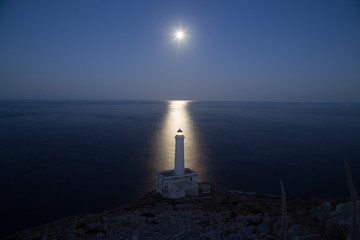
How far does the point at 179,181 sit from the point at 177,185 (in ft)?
1.73

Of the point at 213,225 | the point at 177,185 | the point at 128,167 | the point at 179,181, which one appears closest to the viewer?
the point at 213,225

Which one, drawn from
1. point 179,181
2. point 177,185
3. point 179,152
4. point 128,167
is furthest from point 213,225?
point 128,167

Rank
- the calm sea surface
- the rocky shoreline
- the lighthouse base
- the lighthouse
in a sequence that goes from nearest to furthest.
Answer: the rocky shoreline < the lighthouse base < the lighthouse < the calm sea surface

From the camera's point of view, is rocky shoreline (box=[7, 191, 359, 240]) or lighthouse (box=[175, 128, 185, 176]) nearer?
rocky shoreline (box=[7, 191, 359, 240])

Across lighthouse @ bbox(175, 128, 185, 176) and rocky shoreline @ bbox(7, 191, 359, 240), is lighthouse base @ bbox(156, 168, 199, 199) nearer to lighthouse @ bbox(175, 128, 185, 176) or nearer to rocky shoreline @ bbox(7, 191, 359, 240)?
lighthouse @ bbox(175, 128, 185, 176)

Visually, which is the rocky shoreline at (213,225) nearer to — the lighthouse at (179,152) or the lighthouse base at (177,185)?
the lighthouse base at (177,185)

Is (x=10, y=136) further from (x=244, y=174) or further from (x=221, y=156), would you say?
(x=244, y=174)

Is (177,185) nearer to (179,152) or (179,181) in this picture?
(179,181)

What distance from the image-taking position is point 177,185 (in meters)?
24.9

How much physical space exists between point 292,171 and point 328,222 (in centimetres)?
3476

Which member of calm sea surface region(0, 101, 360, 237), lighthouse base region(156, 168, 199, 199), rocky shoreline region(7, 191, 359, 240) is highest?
rocky shoreline region(7, 191, 359, 240)

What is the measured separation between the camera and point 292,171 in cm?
4069

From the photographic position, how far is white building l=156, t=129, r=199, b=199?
24609 millimetres

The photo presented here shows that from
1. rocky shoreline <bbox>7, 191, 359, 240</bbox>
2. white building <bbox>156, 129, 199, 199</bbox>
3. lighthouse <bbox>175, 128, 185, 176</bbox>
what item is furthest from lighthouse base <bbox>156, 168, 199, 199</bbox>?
rocky shoreline <bbox>7, 191, 359, 240</bbox>
